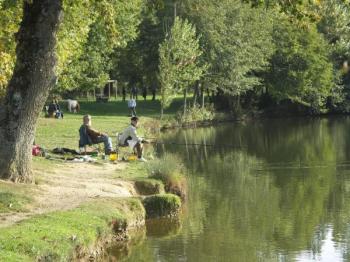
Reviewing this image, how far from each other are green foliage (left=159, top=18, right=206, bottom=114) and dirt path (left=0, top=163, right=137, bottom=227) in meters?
28.6

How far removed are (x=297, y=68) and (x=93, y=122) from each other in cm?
2902

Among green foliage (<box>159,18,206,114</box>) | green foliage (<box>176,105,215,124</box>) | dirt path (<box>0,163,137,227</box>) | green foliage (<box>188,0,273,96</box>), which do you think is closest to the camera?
dirt path (<box>0,163,137,227</box>)

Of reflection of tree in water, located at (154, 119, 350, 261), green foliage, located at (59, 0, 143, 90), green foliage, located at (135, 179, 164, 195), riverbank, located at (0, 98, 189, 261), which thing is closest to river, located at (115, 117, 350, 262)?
reflection of tree in water, located at (154, 119, 350, 261)

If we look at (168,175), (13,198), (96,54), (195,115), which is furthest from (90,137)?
(195,115)

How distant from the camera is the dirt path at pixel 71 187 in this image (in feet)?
47.3

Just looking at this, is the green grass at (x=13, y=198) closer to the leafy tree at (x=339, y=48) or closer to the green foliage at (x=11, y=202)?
the green foliage at (x=11, y=202)

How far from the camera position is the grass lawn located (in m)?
28.2

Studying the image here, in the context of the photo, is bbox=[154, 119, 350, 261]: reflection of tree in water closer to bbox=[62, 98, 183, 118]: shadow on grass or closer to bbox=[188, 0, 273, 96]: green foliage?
bbox=[62, 98, 183, 118]: shadow on grass

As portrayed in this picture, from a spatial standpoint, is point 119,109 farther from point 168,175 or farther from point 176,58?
point 168,175

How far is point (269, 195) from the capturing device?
2062 centimetres

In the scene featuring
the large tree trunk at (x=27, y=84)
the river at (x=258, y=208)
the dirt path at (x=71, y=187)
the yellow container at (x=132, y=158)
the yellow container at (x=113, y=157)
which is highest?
the large tree trunk at (x=27, y=84)

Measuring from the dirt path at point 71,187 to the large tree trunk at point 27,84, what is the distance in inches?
32.8

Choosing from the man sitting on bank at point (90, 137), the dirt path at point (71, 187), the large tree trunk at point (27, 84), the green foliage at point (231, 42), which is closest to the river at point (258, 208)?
the dirt path at point (71, 187)

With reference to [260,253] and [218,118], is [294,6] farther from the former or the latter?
[218,118]
